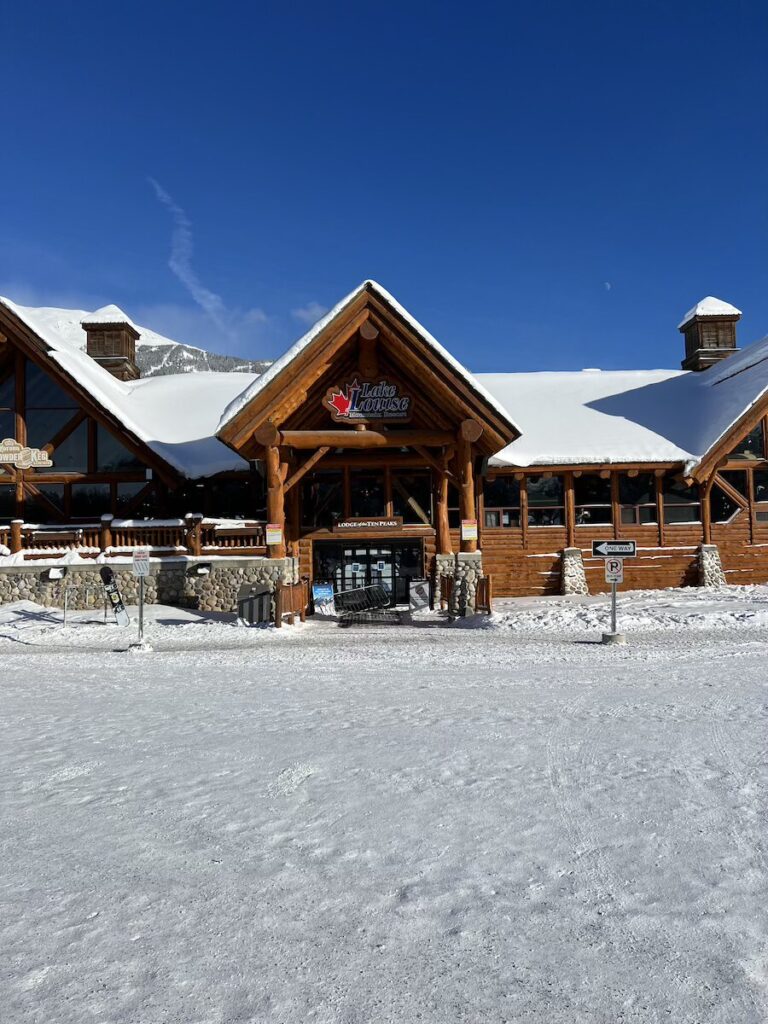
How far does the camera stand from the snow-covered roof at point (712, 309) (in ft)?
98.4

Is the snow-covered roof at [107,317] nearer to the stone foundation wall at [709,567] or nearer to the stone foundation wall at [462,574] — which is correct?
the stone foundation wall at [462,574]

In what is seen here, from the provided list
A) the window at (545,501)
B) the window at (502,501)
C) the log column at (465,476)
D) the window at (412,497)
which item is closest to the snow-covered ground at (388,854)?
the log column at (465,476)

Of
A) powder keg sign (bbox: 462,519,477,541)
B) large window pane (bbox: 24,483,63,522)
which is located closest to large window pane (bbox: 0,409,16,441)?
large window pane (bbox: 24,483,63,522)

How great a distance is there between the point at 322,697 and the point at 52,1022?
5.47 metres

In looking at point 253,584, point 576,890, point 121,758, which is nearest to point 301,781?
point 121,758

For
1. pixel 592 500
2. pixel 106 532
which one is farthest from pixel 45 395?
pixel 592 500

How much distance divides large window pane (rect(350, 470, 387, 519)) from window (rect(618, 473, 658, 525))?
8599mm

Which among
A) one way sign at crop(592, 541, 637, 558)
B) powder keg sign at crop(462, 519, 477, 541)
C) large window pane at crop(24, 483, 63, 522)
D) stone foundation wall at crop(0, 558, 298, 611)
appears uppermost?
large window pane at crop(24, 483, 63, 522)

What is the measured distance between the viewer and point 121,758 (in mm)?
5691

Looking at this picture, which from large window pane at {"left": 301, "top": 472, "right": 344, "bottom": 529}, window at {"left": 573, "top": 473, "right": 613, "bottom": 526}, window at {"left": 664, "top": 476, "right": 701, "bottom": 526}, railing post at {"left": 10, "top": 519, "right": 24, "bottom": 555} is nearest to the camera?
railing post at {"left": 10, "top": 519, "right": 24, "bottom": 555}

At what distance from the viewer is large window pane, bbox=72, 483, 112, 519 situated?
71.7 ft

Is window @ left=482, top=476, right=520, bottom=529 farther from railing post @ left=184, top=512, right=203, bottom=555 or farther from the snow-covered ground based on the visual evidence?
the snow-covered ground

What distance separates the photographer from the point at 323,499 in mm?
20969

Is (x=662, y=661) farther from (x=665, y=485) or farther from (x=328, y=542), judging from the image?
(x=665, y=485)
